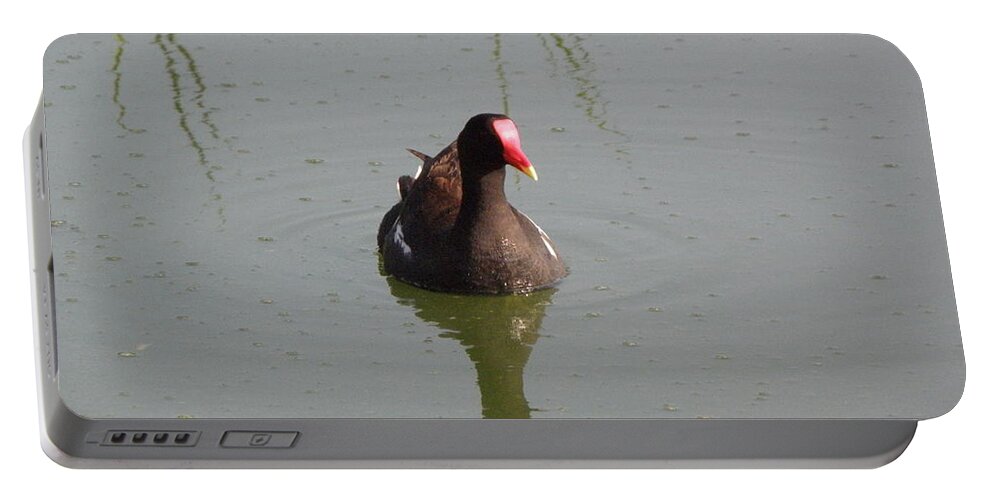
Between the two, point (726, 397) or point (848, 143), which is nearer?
point (726, 397)

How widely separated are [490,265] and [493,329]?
34cm

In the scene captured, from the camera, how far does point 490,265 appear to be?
7926 millimetres

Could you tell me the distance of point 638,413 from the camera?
278 inches

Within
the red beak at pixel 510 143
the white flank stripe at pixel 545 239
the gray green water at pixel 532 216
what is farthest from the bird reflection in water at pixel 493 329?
the red beak at pixel 510 143

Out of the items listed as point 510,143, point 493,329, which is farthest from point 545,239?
point 493,329

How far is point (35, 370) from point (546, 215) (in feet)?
5.35

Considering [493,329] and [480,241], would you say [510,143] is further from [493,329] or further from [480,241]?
[493,329]

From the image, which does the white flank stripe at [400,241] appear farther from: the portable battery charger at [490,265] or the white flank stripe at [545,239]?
the white flank stripe at [545,239]

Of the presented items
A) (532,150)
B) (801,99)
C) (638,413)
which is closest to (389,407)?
(638,413)

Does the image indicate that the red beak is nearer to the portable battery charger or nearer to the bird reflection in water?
the portable battery charger

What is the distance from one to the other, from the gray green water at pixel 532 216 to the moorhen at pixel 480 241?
0.06m

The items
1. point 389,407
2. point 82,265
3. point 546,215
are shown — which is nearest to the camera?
point 389,407

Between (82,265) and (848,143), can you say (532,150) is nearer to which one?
(848,143)

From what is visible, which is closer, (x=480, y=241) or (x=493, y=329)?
(x=493, y=329)
